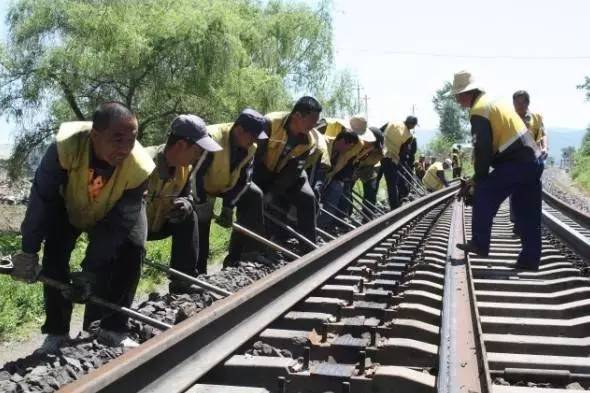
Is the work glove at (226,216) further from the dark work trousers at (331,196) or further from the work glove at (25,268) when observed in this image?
the dark work trousers at (331,196)

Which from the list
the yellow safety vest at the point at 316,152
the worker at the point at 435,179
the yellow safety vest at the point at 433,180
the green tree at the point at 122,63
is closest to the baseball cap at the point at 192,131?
the yellow safety vest at the point at 316,152

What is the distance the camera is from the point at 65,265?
4.14 meters

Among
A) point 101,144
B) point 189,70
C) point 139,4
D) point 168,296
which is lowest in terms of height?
point 168,296

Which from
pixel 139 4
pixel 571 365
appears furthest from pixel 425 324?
pixel 139 4

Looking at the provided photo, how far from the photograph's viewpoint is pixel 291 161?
7.05 m

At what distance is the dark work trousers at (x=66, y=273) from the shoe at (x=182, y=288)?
853mm

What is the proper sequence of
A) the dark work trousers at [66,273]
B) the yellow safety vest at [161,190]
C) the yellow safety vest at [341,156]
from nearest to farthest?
1. the dark work trousers at [66,273]
2. the yellow safety vest at [161,190]
3. the yellow safety vest at [341,156]

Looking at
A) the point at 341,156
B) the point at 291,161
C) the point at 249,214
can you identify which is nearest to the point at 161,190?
the point at 249,214

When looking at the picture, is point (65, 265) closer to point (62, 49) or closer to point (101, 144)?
point (101, 144)

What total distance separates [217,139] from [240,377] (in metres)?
3.24

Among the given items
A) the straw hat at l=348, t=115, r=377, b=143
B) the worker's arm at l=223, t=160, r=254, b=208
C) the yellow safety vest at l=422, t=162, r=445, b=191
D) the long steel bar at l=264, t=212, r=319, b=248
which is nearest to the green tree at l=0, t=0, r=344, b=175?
the yellow safety vest at l=422, t=162, r=445, b=191

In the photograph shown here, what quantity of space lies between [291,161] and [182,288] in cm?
239

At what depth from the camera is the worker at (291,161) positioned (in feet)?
22.2

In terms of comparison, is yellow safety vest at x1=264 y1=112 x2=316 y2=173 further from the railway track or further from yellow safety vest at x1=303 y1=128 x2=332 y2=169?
the railway track
